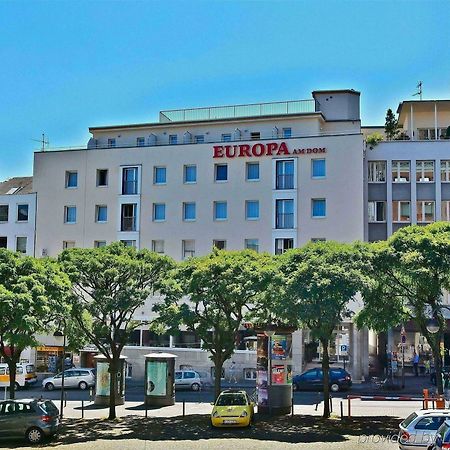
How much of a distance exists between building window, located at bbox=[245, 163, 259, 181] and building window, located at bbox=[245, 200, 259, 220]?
67.1 inches

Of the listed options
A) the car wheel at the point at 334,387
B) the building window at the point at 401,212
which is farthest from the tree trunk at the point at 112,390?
the building window at the point at 401,212

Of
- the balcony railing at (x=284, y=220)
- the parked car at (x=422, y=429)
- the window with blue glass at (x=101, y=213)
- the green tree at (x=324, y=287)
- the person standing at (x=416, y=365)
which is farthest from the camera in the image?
the window with blue glass at (x=101, y=213)

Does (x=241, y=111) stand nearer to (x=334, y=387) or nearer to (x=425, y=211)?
(x=425, y=211)

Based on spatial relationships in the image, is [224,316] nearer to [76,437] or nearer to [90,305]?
[90,305]

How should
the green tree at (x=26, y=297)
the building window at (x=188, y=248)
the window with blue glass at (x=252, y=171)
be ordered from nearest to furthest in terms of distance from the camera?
the green tree at (x=26, y=297) → the window with blue glass at (x=252, y=171) → the building window at (x=188, y=248)

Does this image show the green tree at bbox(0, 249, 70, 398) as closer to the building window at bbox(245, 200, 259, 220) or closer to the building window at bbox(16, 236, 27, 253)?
the building window at bbox(245, 200, 259, 220)

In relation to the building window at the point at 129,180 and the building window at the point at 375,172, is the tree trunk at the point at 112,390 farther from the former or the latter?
the building window at the point at 375,172

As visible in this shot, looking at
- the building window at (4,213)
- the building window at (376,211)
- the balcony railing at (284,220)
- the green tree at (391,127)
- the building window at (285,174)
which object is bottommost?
the balcony railing at (284,220)

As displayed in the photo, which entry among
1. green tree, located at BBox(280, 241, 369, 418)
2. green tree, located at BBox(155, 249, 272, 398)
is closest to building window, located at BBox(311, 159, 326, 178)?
green tree, located at BBox(155, 249, 272, 398)

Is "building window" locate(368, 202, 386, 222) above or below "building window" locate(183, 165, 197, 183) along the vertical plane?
below

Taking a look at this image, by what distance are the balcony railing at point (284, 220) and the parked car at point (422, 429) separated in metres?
31.7

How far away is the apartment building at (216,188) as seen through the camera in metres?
49.8

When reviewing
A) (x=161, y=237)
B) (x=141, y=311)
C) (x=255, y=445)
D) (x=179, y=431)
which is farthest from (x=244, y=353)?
(x=255, y=445)

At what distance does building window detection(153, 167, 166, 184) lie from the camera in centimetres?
5409
